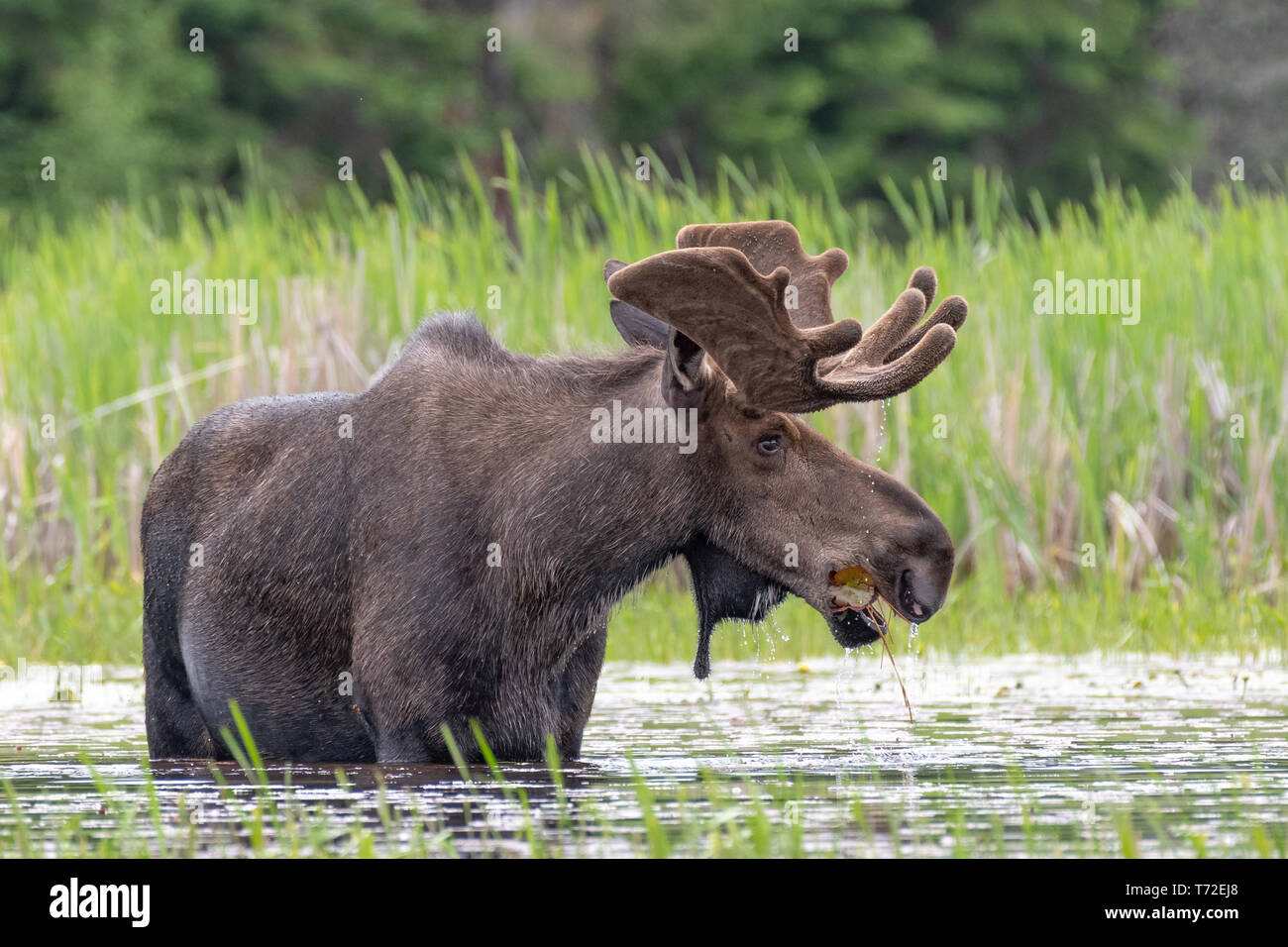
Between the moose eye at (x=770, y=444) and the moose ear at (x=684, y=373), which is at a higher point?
the moose ear at (x=684, y=373)

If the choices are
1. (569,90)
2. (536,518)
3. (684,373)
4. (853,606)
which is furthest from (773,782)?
(569,90)

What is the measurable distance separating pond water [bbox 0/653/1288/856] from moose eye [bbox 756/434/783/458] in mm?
852

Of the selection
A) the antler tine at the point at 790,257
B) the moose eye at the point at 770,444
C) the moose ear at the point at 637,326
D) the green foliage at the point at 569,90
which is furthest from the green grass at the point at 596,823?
the green foliage at the point at 569,90

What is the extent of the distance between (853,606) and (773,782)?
0.50m

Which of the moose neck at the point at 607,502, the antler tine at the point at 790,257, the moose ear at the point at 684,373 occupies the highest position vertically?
the antler tine at the point at 790,257

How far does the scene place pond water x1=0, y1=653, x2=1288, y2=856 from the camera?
4527 millimetres

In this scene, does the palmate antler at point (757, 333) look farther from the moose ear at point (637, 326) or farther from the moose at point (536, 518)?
the moose ear at point (637, 326)

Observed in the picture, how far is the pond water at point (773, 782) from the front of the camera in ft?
14.9

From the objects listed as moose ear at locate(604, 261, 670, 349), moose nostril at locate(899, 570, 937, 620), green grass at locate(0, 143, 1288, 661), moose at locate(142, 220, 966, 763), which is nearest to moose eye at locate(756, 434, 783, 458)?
moose at locate(142, 220, 966, 763)
